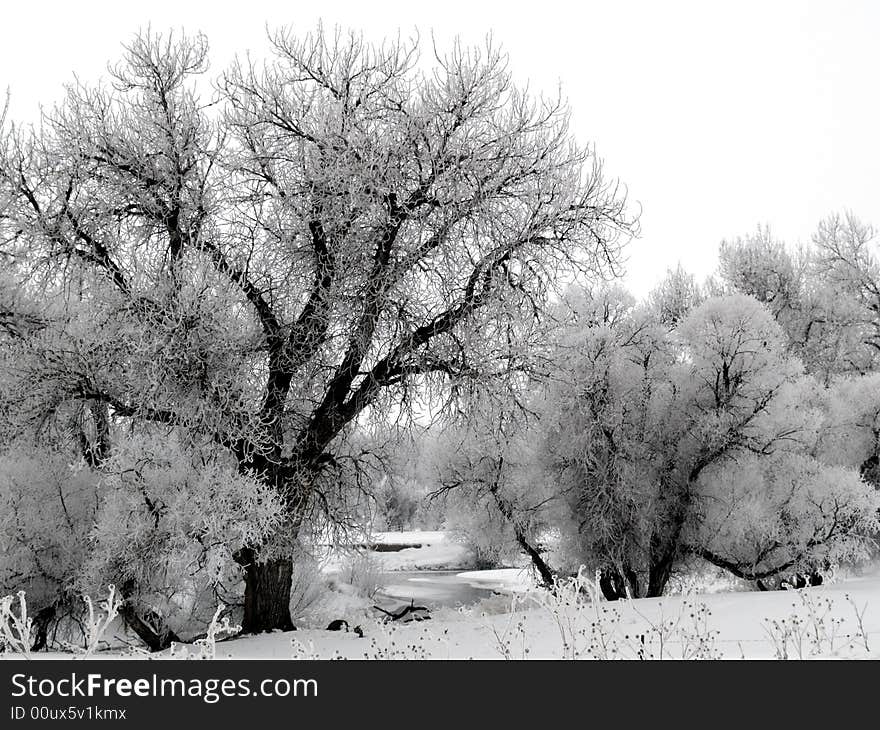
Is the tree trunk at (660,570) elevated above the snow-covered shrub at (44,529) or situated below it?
below

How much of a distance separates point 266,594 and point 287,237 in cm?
505

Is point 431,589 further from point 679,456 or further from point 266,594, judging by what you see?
point 266,594

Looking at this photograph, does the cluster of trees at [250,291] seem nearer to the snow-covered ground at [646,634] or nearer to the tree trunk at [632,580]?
the snow-covered ground at [646,634]

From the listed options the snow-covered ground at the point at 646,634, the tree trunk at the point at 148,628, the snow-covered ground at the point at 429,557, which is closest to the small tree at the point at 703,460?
the snow-covered ground at the point at 646,634

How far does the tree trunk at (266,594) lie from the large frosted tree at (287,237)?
31 mm

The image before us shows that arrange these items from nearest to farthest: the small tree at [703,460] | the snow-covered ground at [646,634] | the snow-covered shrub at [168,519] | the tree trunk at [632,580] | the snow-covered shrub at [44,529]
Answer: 1. the snow-covered ground at [646,634]
2. the snow-covered shrub at [168,519]
3. the snow-covered shrub at [44,529]
4. the small tree at [703,460]
5. the tree trunk at [632,580]

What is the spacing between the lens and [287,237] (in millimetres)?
10461

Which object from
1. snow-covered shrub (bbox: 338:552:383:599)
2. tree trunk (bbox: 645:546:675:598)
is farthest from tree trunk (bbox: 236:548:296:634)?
snow-covered shrub (bbox: 338:552:383:599)

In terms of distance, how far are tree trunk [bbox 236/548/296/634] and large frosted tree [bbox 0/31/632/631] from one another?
0.03 meters

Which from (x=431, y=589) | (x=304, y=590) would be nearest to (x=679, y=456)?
(x=304, y=590)

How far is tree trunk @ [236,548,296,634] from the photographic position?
11.0 m

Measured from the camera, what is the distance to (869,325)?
957 inches

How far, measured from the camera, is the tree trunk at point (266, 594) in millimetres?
10984
